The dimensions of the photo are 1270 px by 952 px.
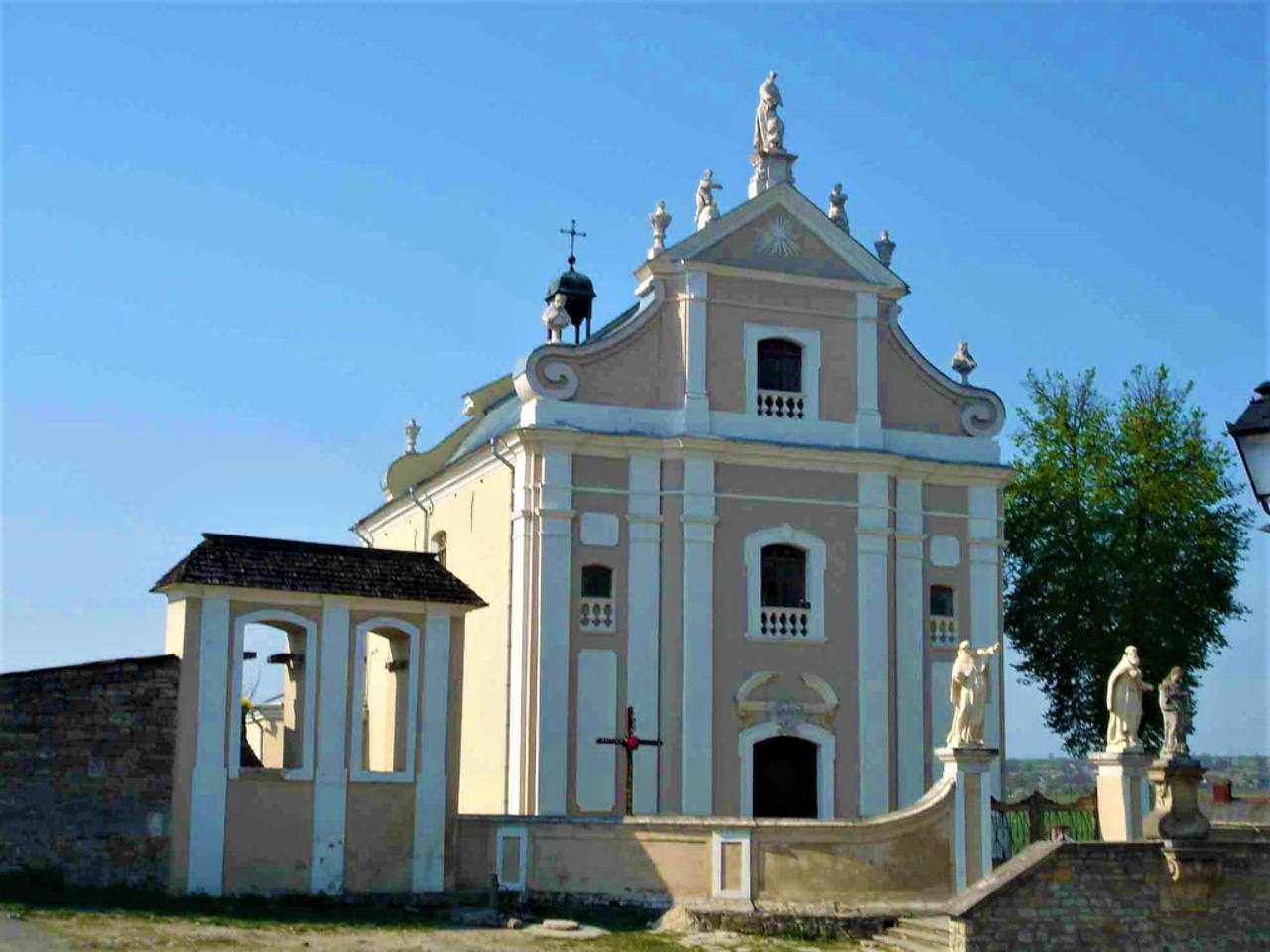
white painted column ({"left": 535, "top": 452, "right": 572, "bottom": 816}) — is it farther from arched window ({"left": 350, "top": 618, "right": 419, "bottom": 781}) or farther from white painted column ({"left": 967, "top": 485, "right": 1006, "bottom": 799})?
white painted column ({"left": 967, "top": 485, "right": 1006, "bottom": 799})

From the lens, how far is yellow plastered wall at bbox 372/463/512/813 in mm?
30250

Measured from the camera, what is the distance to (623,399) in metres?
30.4

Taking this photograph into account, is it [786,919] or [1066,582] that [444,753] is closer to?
[786,919]

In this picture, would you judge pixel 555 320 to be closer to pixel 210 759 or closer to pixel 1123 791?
pixel 210 759

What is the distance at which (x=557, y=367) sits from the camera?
98.4 feet

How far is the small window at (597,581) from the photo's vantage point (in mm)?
29625

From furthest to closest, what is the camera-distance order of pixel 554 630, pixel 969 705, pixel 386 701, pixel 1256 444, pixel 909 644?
pixel 386 701 → pixel 909 644 → pixel 554 630 → pixel 969 705 → pixel 1256 444

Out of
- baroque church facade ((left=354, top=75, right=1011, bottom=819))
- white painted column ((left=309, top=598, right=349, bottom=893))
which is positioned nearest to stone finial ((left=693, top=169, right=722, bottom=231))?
baroque church facade ((left=354, top=75, right=1011, bottom=819))

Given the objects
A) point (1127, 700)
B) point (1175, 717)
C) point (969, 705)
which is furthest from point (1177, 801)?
point (969, 705)

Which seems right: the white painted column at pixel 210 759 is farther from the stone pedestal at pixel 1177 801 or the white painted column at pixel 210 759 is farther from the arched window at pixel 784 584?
the stone pedestal at pixel 1177 801

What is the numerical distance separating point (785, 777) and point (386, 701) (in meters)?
8.88

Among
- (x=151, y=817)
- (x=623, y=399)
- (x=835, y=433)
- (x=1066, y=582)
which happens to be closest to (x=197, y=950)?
(x=151, y=817)

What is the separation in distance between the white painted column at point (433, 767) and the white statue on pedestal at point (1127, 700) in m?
9.59

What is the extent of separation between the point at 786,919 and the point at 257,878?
7133 millimetres
